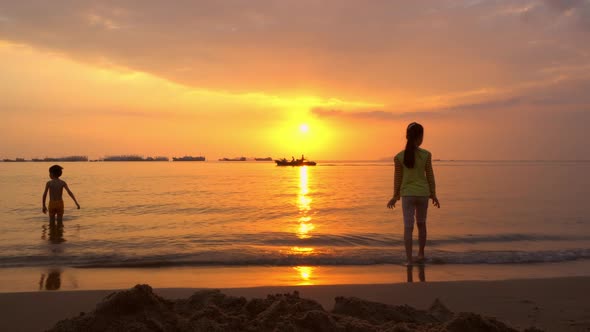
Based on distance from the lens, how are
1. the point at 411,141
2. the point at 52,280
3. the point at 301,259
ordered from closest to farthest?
the point at 52,280 → the point at 411,141 → the point at 301,259

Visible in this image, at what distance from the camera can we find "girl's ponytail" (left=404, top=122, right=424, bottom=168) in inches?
280

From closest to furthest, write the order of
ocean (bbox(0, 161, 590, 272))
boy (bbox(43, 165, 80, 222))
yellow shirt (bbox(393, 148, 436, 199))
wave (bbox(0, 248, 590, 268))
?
1. yellow shirt (bbox(393, 148, 436, 199))
2. wave (bbox(0, 248, 590, 268))
3. ocean (bbox(0, 161, 590, 272))
4. boy (bbox(43, 165, 80, 222))

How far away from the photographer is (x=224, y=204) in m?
19.3

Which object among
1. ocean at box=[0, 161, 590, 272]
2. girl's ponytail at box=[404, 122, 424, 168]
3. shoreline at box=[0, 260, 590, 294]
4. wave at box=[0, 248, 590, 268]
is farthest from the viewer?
ocean at box=[0, 161, 590, 272]

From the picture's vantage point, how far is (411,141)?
23.4 feet

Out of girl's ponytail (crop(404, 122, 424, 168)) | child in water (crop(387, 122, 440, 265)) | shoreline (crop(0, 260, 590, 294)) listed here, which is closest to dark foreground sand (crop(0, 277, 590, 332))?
shoreline (crop(0, 260, 590, 294))

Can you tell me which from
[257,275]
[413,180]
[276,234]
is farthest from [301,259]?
[276,234]

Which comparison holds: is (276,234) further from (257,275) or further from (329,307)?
(329,307)

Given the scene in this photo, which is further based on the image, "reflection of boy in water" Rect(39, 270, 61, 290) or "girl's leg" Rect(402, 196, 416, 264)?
"girl's leg" Rect(402, 196, 416, 264)

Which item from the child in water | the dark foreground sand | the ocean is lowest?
the ocean

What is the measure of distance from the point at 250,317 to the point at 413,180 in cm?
457

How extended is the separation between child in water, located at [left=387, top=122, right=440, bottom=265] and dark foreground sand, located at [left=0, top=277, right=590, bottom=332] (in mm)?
1738

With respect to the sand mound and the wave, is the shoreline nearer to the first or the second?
the wave

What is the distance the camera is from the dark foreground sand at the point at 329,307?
326cm
